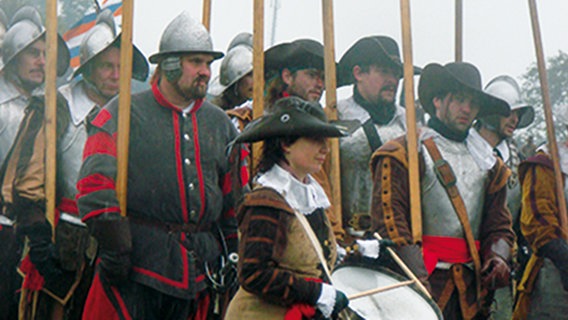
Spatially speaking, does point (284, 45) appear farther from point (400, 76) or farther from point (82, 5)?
point (82, 5)

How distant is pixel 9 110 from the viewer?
6.95m

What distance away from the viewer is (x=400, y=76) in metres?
6.39

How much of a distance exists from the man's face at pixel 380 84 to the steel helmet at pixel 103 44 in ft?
4.67

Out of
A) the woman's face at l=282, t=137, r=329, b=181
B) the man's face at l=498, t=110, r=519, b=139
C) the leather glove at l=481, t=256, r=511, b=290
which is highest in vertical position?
the woman's face at l=282, t=137, r=329, b=181

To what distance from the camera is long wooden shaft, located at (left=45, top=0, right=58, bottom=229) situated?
18.2ft

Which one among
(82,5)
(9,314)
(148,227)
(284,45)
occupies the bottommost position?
(9,314)

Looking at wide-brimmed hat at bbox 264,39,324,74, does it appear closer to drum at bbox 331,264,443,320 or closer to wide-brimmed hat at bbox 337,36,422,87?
wide-brimmed hat at bbox 337,36,422,87

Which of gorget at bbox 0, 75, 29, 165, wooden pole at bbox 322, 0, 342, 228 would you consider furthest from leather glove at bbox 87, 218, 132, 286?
gorget at bbox 0, 75, 29, 165

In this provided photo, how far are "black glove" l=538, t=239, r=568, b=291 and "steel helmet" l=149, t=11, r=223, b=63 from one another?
2.86 meters

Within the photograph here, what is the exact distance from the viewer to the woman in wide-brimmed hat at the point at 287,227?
3.67 metres

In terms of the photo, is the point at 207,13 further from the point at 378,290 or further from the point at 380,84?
the point at 378,290

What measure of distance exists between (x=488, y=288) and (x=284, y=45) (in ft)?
6.61

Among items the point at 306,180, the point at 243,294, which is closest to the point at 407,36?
the point at 306,180

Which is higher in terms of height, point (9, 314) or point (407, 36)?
point (407, 36)
